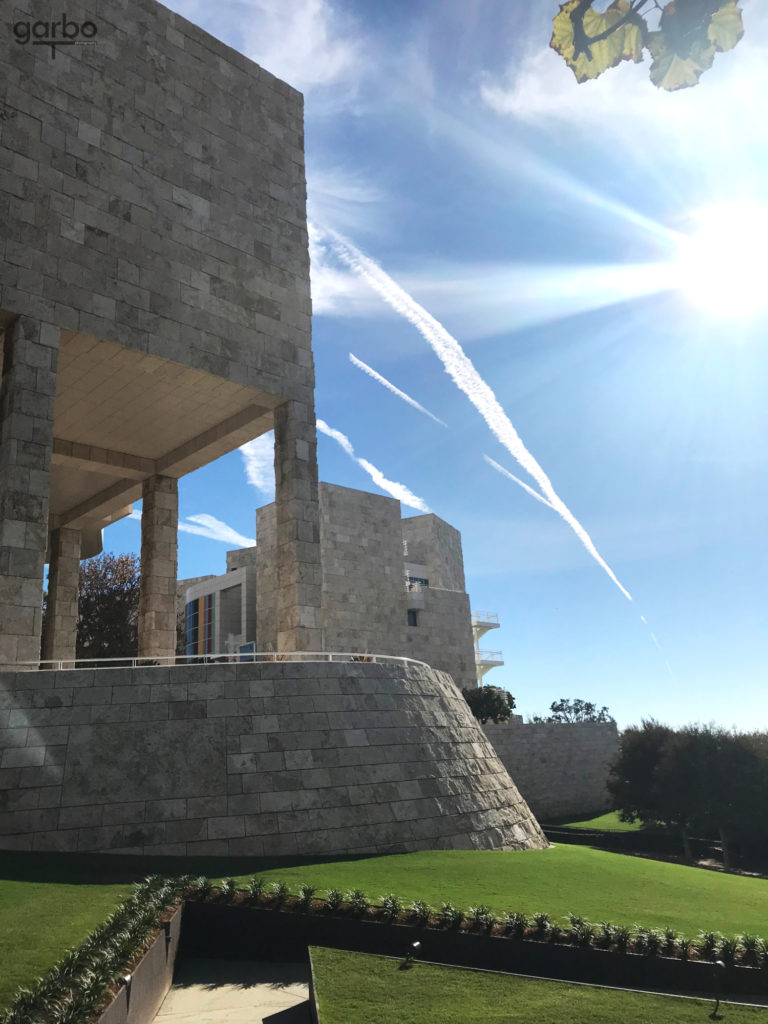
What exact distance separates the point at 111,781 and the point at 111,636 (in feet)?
96.1

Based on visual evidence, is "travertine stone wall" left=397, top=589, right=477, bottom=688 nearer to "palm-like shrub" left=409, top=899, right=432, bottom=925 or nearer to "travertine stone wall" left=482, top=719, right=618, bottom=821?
"travertine stone wall" left=482, top=719, right=618, bottom=821

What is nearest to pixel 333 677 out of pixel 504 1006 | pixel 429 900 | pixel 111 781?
pixel 111 781

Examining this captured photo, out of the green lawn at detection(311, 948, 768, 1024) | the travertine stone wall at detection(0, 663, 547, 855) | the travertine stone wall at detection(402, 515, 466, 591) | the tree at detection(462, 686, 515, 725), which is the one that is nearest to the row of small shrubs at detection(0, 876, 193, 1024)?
the green lawn at detection(311, 948, 768, 1024)

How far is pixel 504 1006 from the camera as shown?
8.73m

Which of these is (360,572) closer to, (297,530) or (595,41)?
(297,530)

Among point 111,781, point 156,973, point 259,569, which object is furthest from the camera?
point 259,569

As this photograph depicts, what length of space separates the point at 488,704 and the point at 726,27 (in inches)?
1754

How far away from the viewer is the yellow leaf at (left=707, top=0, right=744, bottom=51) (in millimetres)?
4051

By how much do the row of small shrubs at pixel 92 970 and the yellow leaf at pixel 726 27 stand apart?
9048 mm

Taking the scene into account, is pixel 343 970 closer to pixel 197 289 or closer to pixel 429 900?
pixel 429 900

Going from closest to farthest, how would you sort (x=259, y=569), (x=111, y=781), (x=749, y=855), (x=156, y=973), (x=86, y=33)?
(x=156, y=973)
(x=111, y=781)
(x=86, y=33)
(x=749, y=855)
(x=259, y=569)

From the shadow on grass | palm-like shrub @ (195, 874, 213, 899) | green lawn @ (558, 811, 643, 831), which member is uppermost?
the shadow on grass

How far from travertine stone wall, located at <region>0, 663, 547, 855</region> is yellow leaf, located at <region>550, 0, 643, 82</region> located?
14203 millimetres

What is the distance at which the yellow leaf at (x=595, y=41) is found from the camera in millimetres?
4395
